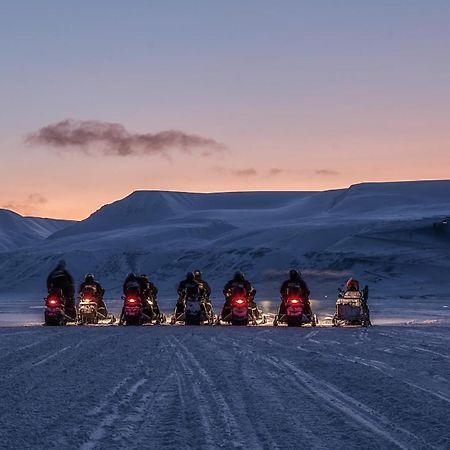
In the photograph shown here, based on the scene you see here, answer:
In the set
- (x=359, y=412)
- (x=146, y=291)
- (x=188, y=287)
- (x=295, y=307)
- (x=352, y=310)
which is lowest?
(x=359, y=412)

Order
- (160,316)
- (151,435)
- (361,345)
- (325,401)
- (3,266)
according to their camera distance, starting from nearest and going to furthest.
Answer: (151,435) < (325,401) < (361,345) < (160,316) < (3,266)

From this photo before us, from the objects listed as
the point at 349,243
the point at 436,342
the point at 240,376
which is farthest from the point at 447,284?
the point at 240,376

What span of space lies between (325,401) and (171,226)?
180 metres

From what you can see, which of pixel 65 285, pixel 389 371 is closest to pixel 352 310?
pixel 65 285

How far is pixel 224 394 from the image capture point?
10.0 meters

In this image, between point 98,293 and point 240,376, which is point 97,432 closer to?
point 240,376

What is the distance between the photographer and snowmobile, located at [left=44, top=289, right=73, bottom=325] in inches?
994

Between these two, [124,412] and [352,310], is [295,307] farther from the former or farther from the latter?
[124,412]

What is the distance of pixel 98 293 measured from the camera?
2764 centimetres

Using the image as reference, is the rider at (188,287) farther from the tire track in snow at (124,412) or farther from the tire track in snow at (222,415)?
the tire track in snow at (124,412)

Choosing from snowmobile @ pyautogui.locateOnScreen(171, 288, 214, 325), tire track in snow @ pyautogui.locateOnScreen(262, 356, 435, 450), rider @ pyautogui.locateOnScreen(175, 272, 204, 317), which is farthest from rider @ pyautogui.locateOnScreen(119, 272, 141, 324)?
tire track in snow @ pyautogui.locateOnScreen(262, 356, 435, 450)

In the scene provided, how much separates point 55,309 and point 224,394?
16.0 meters

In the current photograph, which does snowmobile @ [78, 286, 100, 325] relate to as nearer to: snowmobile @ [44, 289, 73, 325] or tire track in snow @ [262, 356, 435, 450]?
snowmobile @ [44, 289, 73, 325]

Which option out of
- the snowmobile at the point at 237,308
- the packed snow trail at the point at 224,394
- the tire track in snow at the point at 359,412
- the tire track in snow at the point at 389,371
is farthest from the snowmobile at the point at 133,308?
the tire track in snow at the point at 359,412
